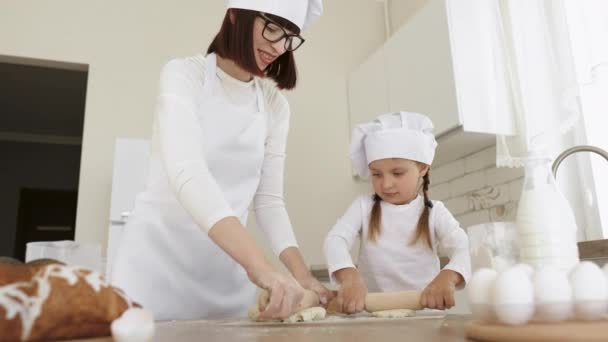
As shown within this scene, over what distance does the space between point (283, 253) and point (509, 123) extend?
120 centimetres

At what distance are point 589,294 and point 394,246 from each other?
0.92m

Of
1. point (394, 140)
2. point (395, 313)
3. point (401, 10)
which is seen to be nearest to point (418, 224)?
point (394, 140)

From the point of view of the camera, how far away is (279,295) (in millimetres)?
670

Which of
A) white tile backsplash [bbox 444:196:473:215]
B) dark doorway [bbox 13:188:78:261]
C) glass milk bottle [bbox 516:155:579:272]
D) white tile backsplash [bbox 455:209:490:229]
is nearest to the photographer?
glass milk bottle [bbox 516:155:579:272]

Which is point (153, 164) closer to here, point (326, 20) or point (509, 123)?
point (509, 123)

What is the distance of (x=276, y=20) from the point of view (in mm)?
1060

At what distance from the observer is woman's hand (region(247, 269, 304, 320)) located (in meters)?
0.66

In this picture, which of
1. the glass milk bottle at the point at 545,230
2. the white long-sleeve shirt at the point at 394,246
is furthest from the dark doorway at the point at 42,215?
the glass milk bottle at the point at 545,230

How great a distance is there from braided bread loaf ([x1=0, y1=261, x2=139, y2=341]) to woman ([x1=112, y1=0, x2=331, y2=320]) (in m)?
0.53

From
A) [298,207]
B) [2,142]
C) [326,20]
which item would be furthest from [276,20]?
[2,142]

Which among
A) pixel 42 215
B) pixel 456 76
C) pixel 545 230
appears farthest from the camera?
pixel 42 215

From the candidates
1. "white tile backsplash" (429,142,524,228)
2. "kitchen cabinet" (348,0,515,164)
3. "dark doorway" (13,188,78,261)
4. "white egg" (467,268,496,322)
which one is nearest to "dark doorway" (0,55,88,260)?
"dark doorway" (13,188,78,261)

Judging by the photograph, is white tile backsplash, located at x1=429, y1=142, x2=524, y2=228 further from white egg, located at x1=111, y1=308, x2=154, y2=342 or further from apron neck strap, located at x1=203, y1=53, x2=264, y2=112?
white egg, located at x1=111, y1=308, x2=154, y2=342

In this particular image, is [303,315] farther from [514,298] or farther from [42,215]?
[42,215]
